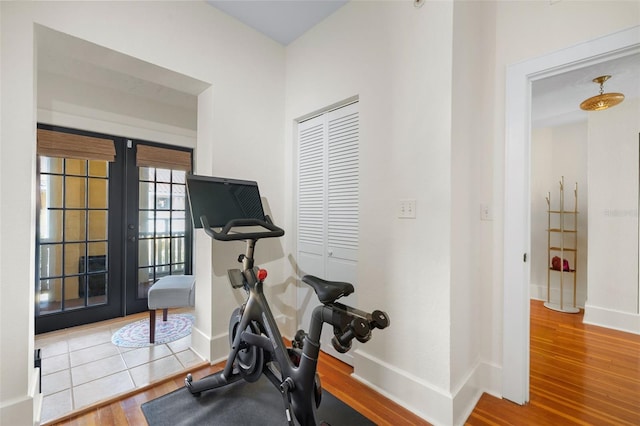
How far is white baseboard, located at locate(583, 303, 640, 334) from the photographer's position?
2871 mm

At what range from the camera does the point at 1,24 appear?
1442 millimetres

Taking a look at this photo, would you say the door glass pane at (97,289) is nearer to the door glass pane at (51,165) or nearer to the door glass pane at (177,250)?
the door glass pane at (177,250)

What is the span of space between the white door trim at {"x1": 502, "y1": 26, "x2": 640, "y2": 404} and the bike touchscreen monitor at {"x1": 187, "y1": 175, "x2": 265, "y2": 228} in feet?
5.92

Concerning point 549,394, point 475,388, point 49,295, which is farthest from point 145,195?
point 549,394

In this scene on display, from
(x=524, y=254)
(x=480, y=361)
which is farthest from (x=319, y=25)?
(x=480, y=361)

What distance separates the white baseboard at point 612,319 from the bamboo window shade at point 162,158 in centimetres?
544

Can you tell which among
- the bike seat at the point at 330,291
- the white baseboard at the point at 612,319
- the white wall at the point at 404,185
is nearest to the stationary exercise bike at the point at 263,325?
the bike seat at the point at 330,291

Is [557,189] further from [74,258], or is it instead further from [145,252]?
[74,258]

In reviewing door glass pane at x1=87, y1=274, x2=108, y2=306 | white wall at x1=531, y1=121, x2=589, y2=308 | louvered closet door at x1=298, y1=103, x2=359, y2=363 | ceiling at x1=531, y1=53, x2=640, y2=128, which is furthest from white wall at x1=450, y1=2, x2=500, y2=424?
door glass pane at x1=87, y1=274, x2=108, y2=306

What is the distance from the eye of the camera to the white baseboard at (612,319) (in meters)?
2.87

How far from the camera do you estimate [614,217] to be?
306cm

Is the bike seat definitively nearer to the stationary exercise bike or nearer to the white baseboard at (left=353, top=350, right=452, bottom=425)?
the stationary exercise bike

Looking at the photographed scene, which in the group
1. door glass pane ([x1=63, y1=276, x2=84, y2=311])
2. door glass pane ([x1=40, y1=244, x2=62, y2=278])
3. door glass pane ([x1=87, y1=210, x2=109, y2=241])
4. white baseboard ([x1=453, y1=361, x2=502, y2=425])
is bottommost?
white baseboard ([x1=453, y1=361, x2=502, y2=425])

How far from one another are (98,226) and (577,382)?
493cm
